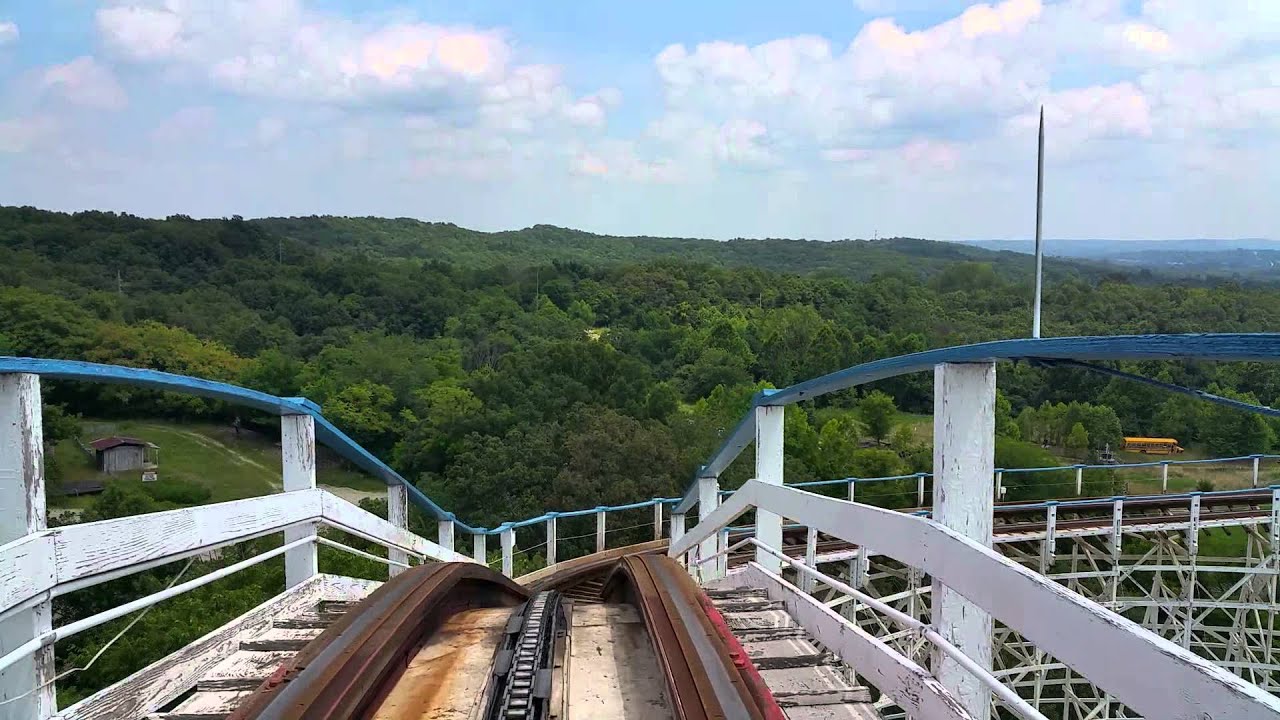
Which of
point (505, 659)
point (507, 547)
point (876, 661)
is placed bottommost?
point (507, 547)

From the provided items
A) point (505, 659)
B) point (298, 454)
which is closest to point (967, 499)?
point (505, 659)

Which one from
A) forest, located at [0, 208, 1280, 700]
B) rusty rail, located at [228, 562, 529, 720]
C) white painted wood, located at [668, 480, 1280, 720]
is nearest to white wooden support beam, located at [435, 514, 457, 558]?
rusty rail, located at [228, 562, 529, 720]

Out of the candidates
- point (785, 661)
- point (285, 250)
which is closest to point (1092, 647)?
point (785, 661)

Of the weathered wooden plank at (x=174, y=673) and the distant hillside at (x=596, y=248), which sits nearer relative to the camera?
the weathered wooden plank at (x=174, y=673)

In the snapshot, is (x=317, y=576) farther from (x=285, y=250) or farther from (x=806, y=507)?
(x=285, y=250)

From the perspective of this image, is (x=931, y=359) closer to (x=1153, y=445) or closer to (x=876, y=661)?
(x=876, y=661)

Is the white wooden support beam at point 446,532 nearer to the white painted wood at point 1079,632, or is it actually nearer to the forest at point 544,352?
the white painted wood at point 1079,632

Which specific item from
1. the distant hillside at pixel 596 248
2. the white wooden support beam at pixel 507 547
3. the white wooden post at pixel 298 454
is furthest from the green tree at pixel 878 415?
the distant hillside at pixel 596 248

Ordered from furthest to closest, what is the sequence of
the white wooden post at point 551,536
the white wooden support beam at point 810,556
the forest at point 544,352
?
the forest at point 544,352
the white wooden post at point 551,536
the white wooden support beam at point 810,556
